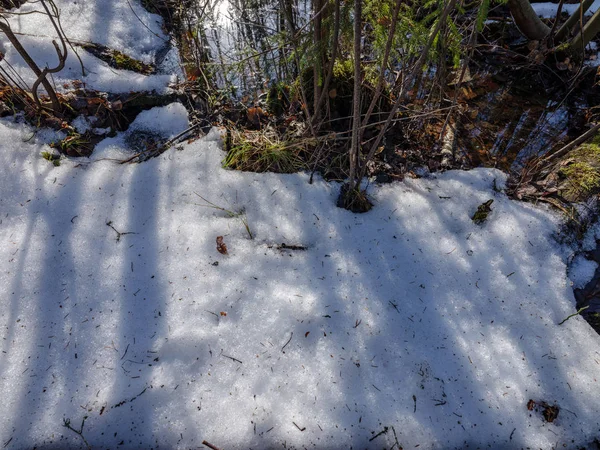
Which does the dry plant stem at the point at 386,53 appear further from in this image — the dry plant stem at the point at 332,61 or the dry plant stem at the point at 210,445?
the dry plant stem at the point at 210,445

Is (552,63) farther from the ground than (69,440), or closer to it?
farther from the ground

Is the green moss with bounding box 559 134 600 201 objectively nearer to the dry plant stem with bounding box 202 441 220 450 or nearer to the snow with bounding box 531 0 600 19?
the dry plant stem with bounding box 202 441 220 450

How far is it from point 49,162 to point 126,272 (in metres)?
1.13

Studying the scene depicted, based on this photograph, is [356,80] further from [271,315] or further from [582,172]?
[582,172]

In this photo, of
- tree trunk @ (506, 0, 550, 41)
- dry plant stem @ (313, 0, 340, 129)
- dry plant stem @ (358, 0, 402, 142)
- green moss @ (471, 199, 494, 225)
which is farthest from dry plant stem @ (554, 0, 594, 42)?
dry plant stem @ (358, 0, 402, 142)

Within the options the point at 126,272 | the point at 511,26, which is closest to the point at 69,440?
the point at 126,272

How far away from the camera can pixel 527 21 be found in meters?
4.11

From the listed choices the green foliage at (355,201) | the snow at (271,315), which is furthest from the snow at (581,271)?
the green foliage at (355,201)

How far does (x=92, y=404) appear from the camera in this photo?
5.13 ft

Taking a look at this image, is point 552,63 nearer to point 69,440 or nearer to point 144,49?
point 144,49

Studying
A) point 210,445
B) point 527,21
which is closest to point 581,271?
point 210,445

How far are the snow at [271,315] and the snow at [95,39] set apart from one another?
2.28ft

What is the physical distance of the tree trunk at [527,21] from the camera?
13.1 feet

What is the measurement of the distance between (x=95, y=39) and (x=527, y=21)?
4.91 meters
